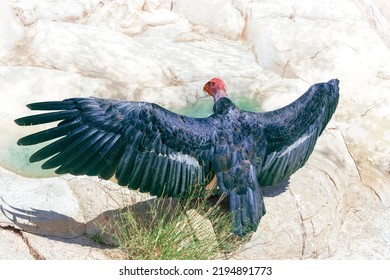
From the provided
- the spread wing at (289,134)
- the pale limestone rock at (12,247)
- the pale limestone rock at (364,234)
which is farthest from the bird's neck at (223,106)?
the pale limestone rock at (12,247)

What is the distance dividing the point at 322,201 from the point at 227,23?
11.6 feet

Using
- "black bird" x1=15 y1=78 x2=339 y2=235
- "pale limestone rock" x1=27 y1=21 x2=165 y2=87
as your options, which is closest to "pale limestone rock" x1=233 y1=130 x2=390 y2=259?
"black bird" x1=15 y1=78 x2=339 y2=235

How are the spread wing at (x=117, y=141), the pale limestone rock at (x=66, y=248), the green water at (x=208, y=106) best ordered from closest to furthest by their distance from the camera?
1. the spread wing at (x=117, y=141)
2. the pale limestone rock at (x=66, y=248)
3. the green water at (x=208, y=106)

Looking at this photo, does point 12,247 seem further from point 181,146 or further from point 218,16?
point 218,16

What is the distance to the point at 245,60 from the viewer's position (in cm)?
866

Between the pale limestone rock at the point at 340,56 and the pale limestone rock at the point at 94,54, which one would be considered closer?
the pale limestone rock at the point at 340,56

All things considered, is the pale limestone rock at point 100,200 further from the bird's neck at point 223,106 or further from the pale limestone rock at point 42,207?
the bird's neck at point 223,106

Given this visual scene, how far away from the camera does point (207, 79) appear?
8.08 m

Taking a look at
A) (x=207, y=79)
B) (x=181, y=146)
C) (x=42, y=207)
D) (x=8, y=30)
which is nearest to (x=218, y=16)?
(x=207, y=79)

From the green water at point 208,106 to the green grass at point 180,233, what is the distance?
1752mm

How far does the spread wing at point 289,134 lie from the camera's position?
6117 millimetres

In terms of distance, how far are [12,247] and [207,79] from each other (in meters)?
3.22

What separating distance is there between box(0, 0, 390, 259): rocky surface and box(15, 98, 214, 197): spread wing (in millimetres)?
617
